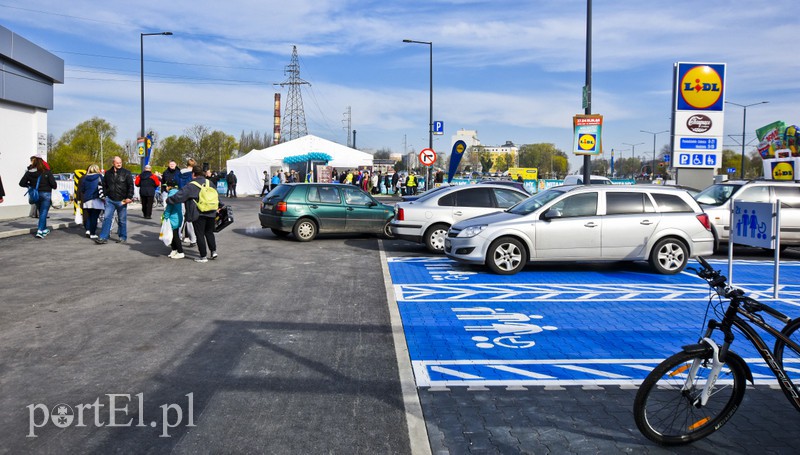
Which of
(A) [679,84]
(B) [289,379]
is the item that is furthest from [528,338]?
(A) [679,84]

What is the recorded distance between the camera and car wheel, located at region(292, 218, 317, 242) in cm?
1661

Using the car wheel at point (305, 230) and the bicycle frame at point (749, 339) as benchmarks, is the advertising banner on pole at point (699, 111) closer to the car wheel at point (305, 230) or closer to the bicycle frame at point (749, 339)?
the car wheel at point (305, 230)

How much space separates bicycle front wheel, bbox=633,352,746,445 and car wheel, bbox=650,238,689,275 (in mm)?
7885

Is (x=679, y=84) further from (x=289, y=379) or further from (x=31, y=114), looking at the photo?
(x=31, y=114)

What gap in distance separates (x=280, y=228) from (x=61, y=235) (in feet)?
18.0

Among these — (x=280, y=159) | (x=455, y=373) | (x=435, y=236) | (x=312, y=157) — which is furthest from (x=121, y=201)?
(x=280, y=159)

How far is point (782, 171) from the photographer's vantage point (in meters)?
19.8

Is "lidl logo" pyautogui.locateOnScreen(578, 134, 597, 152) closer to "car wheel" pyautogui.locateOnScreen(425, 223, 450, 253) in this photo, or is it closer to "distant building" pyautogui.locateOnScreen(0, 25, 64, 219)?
"car wheel" pyautogui.locateOnScreen(425, 223, 450, 253)

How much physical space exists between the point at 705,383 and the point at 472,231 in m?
7.63

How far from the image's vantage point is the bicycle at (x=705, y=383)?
4.11 metres

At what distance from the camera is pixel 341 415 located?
15.3 ft

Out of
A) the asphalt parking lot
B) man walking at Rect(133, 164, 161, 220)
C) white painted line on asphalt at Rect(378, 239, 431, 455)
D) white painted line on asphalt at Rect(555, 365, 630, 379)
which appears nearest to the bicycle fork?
the asphalt parking lot

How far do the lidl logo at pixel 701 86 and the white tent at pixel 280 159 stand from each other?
2876cm

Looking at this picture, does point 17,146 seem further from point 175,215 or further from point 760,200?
point 760,200
